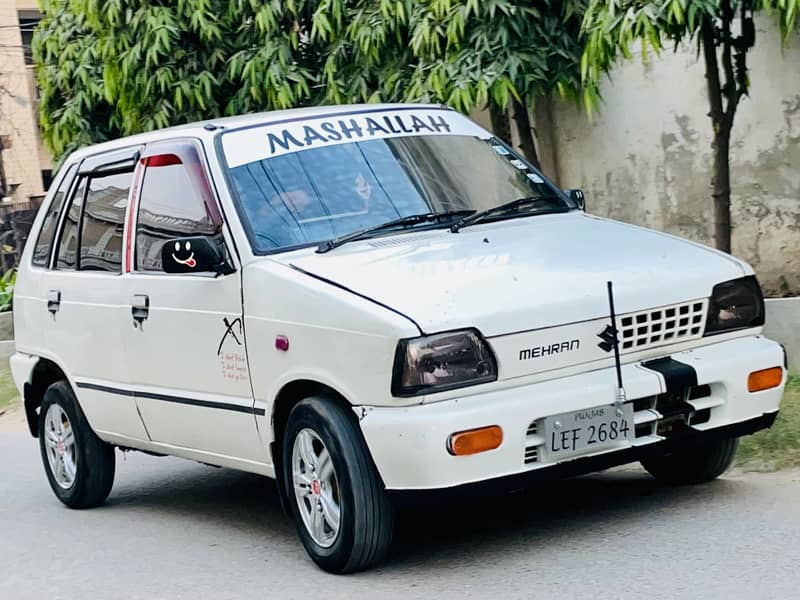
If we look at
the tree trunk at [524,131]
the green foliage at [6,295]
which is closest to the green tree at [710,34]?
the tree trunk at [524,131]

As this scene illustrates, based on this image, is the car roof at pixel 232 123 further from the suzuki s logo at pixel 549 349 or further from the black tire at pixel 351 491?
the suzuki s logo at pixel 549 349

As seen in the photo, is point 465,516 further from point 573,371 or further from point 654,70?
point 654,70

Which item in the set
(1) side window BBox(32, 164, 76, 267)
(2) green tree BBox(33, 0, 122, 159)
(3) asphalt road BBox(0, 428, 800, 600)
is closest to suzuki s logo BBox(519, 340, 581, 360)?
(3) asphalt road BBox(0, 428, 800, 600)

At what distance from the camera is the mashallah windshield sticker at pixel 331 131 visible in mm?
6488

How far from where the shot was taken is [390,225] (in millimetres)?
6188

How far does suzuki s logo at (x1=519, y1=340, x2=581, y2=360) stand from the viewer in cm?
526

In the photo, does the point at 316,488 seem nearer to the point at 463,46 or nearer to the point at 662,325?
the point at 662,325

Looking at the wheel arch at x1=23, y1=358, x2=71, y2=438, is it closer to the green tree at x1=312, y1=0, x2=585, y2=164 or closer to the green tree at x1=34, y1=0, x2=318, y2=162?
the green tree at x1=312, y1=0, x2=585, y2=164

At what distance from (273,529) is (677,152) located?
5341 millimetres

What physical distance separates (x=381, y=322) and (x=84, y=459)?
120 inches

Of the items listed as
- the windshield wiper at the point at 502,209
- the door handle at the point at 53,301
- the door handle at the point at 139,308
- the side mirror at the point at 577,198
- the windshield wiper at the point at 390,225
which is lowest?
the door handle at the point at 53,301

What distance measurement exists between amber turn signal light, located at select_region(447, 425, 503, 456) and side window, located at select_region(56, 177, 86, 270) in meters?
3.20

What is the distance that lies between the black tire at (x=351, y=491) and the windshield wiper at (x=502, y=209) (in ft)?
3.76

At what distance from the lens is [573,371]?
5.37m
